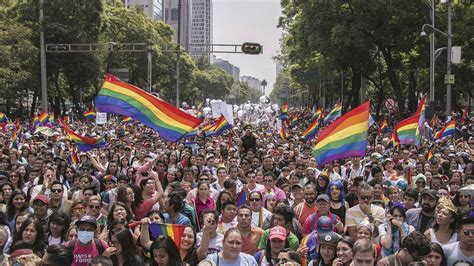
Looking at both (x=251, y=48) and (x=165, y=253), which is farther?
(x=251, y=48)

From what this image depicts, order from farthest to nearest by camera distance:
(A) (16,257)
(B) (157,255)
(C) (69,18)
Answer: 1. (C) (69,18)
2. (A) (16,257)
3. (B) (157,255)

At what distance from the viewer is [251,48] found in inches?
1117

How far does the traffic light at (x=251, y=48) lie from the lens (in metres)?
28.2

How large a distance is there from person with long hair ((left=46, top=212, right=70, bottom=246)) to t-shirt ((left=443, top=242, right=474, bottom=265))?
3.75m

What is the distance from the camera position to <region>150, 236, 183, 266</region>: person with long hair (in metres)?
5.25

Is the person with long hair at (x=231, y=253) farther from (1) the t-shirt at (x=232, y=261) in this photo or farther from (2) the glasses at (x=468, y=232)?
(2) the glasses at (x=468, y=232)

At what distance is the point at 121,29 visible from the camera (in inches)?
2157

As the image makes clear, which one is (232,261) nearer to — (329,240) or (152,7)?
(329,240)

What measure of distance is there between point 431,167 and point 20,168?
734cm

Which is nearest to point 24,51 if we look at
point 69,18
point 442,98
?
point 69,18

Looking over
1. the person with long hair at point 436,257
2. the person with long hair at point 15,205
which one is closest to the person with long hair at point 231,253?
the person with long hair at point 436,257

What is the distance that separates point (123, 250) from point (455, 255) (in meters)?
2.87

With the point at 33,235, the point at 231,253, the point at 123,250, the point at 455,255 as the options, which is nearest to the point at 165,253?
the point at 231,253

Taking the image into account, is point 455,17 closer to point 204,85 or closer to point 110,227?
point 110,227
